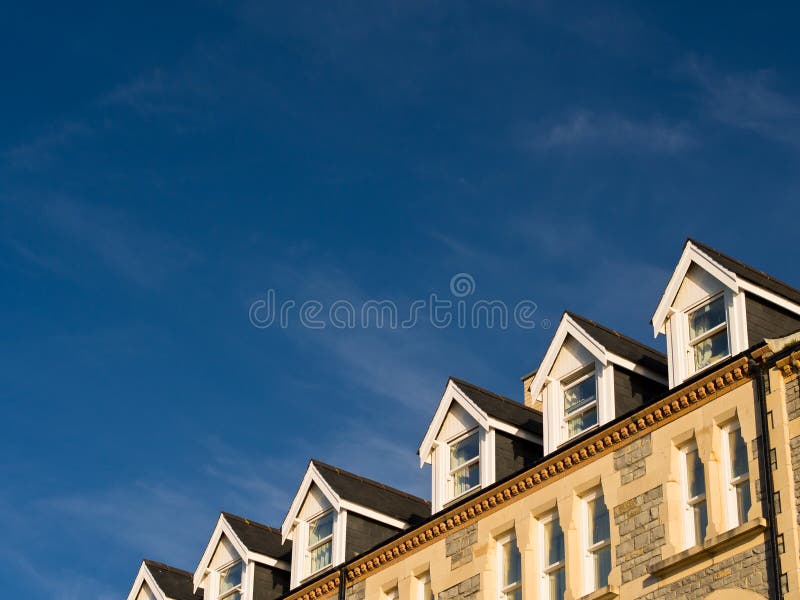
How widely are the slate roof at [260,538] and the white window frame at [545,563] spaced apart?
11.5m

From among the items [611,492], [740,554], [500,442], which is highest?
[500,442]

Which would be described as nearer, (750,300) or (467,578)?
(750,300)

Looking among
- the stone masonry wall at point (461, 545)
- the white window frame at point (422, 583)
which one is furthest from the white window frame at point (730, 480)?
the white window frame at point (422, 583)

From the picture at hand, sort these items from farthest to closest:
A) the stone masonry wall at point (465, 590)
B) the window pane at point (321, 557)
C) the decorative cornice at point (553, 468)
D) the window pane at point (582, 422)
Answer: the window pane at point (321, 557) < the stone masonry wall at point (465, 590) < the window pane at point (582, 422) < the decorative cornice at point (553, 468)

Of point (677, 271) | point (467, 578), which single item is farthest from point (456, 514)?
point (677, 271)

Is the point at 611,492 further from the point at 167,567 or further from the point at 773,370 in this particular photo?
the point at 167,567

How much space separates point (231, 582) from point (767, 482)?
20.1 m

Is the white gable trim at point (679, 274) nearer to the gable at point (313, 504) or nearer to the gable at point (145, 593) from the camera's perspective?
the gable at point (313, 504)

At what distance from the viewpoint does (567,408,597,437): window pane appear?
120 feet

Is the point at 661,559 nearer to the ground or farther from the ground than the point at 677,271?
nearer to the ground

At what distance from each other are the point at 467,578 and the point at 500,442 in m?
3.50

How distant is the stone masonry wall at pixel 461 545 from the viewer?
37906 mm

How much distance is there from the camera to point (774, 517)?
3039 centimetres

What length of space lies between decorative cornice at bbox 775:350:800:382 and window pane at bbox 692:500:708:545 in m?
3.20
